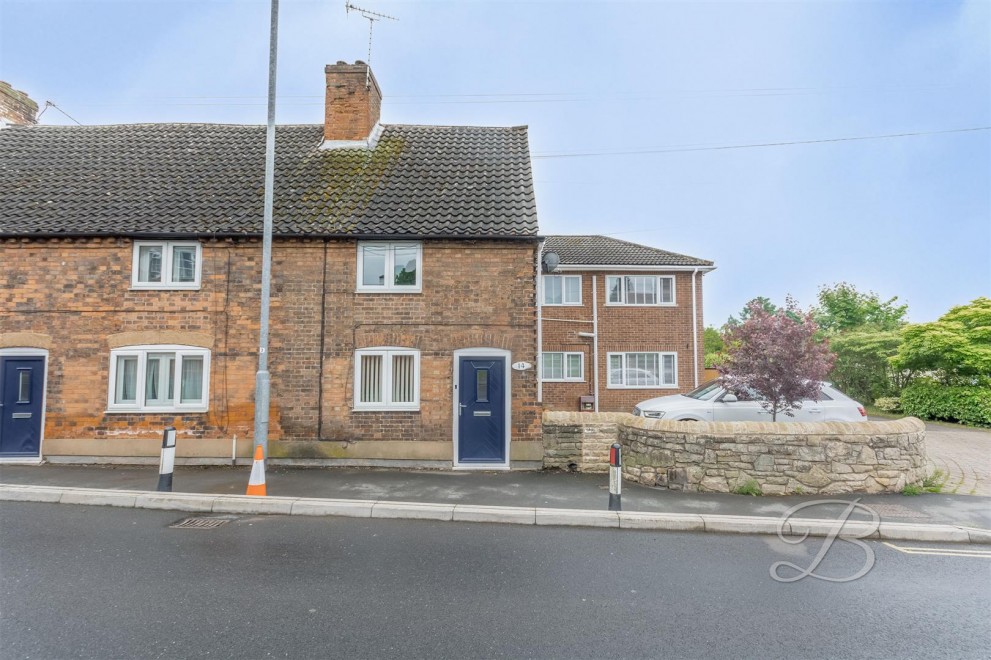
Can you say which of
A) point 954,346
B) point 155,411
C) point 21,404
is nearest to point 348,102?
point 155,411

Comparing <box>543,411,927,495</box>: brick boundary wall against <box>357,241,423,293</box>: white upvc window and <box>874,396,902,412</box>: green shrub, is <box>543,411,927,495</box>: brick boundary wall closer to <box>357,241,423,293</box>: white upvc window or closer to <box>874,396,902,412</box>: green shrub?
<box>357,241,423,293</box>: white upvc window

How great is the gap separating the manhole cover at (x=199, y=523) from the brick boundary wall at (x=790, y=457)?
672 cm

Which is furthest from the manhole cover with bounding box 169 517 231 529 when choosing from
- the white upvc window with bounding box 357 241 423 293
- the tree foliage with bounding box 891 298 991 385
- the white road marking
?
the tree foliage with bounding box 891 298 991 385

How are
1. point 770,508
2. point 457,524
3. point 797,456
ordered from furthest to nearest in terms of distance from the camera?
point 797,456, point 770,508, point 457,524

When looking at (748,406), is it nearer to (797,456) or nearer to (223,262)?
(797,456)

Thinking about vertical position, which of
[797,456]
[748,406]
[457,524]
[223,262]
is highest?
[223,262]

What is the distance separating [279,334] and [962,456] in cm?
1519

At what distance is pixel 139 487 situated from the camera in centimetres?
816

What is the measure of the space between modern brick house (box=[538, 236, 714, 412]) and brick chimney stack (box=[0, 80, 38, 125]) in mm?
16601

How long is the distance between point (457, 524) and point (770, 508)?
4.60 m

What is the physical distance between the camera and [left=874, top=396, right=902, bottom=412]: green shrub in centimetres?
1953

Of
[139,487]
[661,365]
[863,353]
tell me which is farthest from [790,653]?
[863,353]

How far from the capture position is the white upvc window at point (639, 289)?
19.7 m

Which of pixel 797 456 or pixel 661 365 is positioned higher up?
pixel 661 365
